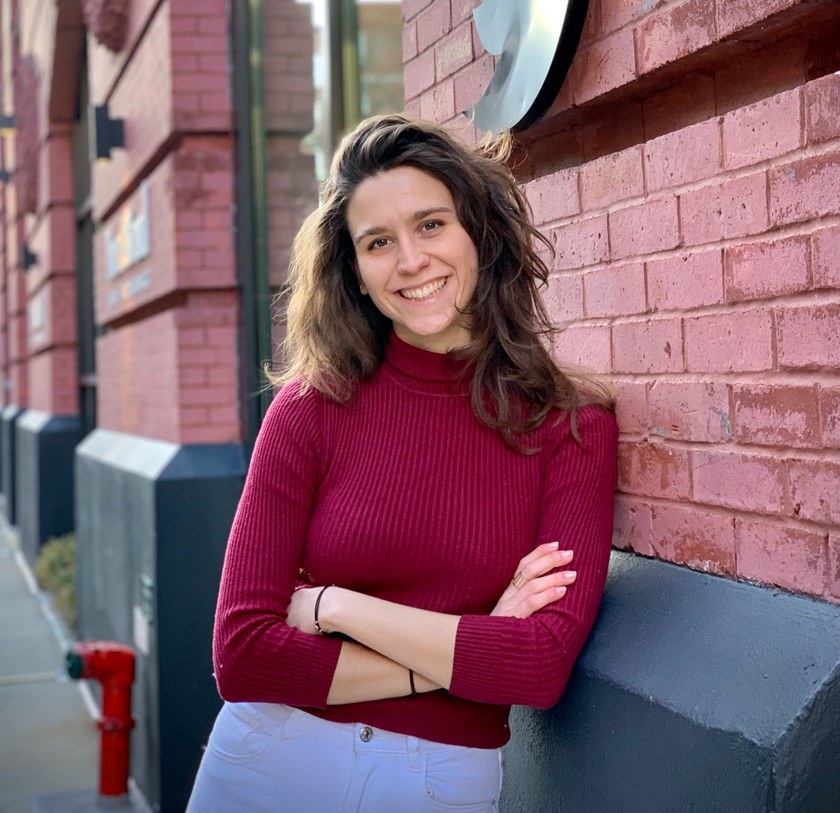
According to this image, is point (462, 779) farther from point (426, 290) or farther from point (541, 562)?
point (426, 290)

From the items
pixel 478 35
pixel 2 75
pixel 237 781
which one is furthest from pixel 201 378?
pixel 2 75

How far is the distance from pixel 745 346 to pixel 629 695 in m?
0.61

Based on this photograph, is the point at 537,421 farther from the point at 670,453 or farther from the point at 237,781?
the point at 237,781

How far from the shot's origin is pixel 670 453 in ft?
6.55

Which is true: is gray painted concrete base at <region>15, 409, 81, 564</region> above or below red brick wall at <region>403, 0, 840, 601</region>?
below

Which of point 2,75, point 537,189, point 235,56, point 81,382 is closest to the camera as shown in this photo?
point 537,189

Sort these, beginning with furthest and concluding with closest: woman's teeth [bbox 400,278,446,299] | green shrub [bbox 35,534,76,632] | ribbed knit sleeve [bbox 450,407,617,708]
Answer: green shrub [bbox 35,534,76,632], woman's teeth [bbox 400,278,446,299], ribbed knit sleeve [bbox 450,407,617,708]

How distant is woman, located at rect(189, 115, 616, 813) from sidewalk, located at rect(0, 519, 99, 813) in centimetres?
340

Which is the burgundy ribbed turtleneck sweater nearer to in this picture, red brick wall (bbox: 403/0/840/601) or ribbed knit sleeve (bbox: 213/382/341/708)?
ribbed knit sleeve (bbox: 213/382/341/708)

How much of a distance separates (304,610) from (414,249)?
27.2 inches

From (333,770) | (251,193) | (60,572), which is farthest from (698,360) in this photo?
(60,572)

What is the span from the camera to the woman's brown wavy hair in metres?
2.09

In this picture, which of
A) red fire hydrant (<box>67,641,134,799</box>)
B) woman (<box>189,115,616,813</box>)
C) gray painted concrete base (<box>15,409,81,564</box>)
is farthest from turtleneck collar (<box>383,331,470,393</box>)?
gray painted concrete base (<box>15,409,81,564</box>)

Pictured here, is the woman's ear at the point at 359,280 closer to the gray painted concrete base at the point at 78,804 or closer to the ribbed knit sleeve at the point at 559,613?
the ribbed knit sleeve at the point at 559,613
